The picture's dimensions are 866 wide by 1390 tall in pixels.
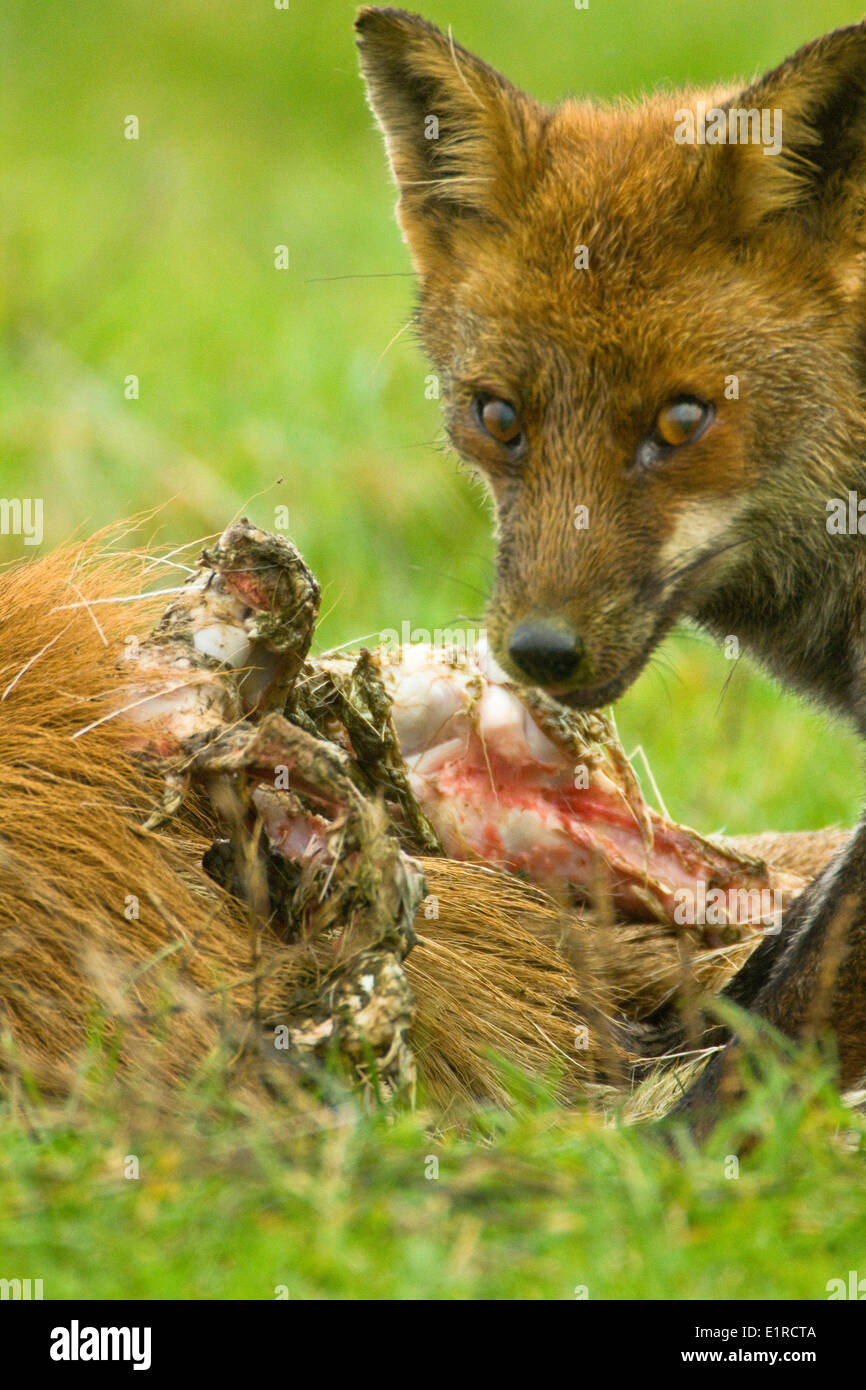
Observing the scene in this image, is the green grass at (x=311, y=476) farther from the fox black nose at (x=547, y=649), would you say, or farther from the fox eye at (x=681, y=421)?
the fox eye at (x=681, y=421)

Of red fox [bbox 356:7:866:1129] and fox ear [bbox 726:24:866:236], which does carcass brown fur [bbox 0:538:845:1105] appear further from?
fox ear [bbox 726:24:866:236]

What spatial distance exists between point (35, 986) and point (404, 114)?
9.36 feet

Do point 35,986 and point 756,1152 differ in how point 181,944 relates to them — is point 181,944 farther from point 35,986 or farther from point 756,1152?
point 756,1152

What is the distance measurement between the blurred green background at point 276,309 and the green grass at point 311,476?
0.11ft

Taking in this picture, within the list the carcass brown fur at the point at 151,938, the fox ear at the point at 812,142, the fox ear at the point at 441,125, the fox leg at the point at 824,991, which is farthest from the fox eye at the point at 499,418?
the fox leg at the point at 824,991

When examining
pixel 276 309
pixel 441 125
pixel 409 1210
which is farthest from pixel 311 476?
pixel 409 1210

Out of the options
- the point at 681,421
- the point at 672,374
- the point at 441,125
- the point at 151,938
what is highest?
the point at 441,125

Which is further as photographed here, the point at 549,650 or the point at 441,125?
the point at 441,125

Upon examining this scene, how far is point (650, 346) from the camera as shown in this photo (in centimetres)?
405

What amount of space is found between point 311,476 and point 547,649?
5.93 meters

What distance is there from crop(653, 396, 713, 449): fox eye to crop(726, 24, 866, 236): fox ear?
1.78 ft

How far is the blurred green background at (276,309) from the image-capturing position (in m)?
8.34

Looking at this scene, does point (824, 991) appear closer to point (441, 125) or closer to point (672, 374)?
point (672, 374)

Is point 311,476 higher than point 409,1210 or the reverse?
higher
